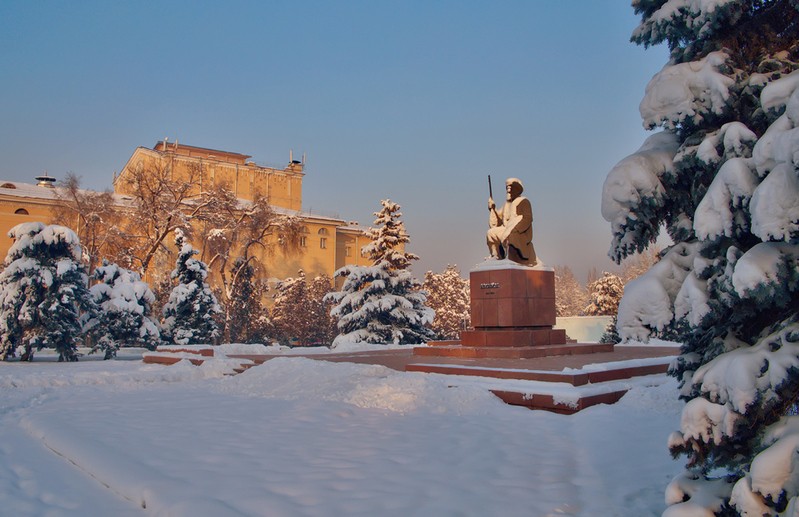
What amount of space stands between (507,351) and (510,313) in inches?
52.1

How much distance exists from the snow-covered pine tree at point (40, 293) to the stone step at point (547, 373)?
35.3ft

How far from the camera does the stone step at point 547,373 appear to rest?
761 centimetres

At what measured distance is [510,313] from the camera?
1180 centimetres

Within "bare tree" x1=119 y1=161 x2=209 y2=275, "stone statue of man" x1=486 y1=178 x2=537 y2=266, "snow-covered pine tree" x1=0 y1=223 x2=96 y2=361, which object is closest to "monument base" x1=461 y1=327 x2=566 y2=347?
"stone statue of man" x1=486 y1=178 x2=537 y2=266

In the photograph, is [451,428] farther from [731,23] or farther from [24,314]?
[24,314]

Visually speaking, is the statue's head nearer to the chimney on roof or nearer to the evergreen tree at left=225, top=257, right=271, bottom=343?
the evergreen tree at left=225, top=257, right=271, bottom=343

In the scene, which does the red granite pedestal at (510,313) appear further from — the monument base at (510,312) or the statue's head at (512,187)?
the statue's head at (512,187)

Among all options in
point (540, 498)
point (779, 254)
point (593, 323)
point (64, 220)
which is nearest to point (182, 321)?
point (64, 220)

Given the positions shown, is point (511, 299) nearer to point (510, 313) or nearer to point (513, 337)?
point (510, 313)

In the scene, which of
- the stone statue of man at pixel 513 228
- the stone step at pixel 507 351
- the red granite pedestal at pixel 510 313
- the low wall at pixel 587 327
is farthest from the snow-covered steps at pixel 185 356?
the low wall at pixel 587 327

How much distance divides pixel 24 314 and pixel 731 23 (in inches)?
658

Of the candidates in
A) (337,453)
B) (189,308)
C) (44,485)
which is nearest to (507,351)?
(337,453)

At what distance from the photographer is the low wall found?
24.5 meters

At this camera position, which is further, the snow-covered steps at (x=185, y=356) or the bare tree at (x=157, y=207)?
the bare tree at (x=157, y=207)
